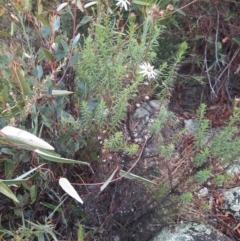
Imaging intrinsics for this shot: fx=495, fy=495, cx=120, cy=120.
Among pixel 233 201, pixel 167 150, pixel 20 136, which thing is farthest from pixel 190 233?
pixel 20 136

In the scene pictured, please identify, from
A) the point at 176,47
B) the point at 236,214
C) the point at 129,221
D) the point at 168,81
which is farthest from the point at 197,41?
the point at 129,221

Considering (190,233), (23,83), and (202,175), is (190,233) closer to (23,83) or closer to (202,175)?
(202,175)

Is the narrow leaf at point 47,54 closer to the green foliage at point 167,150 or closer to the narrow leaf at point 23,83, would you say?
the narrow leaf at point 23,83

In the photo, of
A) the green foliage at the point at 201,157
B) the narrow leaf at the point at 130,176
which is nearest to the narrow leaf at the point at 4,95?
the narrow leaf at the point at 130,176

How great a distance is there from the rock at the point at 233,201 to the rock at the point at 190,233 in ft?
0.46

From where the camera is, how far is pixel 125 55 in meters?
1.83

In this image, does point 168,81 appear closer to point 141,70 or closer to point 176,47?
point 141,70

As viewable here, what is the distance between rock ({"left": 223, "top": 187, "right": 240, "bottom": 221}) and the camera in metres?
2.08

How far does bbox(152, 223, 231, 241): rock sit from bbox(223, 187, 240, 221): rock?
14 centimetres

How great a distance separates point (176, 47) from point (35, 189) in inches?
44.8

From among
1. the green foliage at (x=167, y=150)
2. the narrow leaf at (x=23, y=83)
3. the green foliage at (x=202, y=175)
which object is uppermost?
the narrow leaf at (x=23, y=83)

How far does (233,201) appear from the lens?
2102 mm

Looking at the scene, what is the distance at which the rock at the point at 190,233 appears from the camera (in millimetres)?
1908

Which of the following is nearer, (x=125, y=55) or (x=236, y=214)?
(x=125, y=55)
